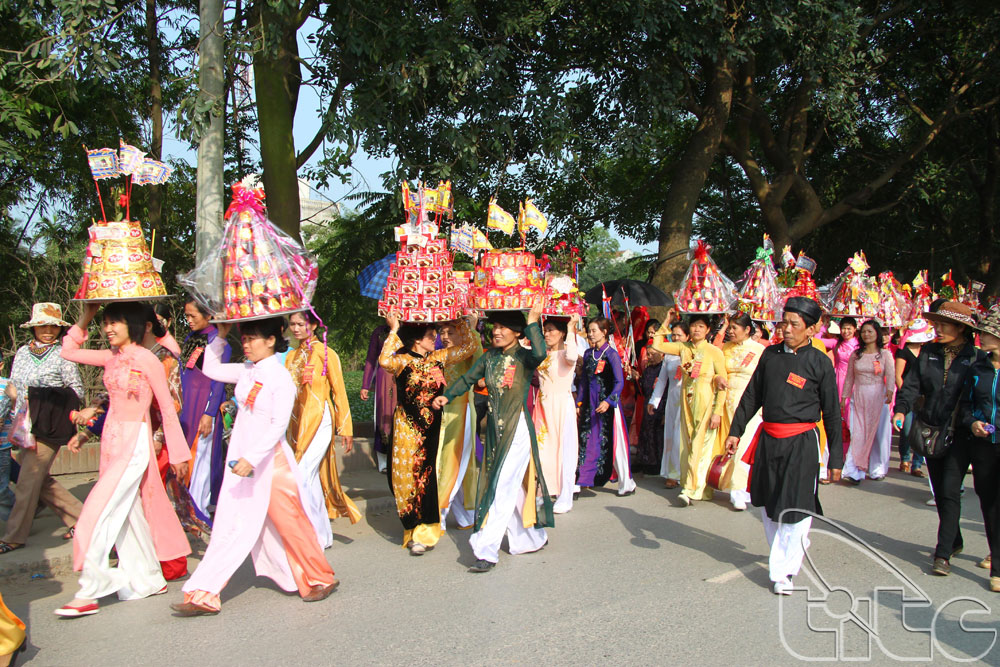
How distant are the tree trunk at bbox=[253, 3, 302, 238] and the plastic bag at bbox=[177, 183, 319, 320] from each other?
3662 millimetres

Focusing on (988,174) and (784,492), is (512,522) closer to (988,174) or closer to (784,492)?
(784,492)

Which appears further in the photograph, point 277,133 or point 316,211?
point 316,211

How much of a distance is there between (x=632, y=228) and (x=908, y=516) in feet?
40.4

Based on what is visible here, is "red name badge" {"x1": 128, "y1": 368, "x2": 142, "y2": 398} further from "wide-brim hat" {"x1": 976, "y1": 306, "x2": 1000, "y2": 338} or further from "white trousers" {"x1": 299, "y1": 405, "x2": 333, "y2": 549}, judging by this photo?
"wide-brim hat" {"x1": 976, "y1": 306, "x2": 1000, "y2": 338}

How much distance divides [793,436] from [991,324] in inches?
62.2

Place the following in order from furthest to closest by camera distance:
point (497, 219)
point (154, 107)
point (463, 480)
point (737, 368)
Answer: point (154, 107), point (737, 368), point (463, 480), point (497, 219)

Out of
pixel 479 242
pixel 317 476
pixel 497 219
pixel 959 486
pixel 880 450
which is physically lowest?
pixel 880 450

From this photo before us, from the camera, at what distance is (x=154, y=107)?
11375 mm

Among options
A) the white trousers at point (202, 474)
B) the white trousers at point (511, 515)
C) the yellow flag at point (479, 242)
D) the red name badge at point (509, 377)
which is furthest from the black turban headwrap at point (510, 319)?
the white trousers at point (202, 474)

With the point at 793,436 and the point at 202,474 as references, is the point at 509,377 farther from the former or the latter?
the point at 202,474

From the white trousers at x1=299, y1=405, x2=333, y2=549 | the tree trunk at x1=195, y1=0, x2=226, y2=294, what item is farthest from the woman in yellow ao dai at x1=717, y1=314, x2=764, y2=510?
the tree trunk at x1=195, y1=0, x2=226, y2=294

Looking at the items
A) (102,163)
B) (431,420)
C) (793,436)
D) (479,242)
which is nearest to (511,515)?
(431,420)

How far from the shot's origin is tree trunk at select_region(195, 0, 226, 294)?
7.82 meters

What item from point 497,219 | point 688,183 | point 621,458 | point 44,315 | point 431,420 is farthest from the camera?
point 688,183
